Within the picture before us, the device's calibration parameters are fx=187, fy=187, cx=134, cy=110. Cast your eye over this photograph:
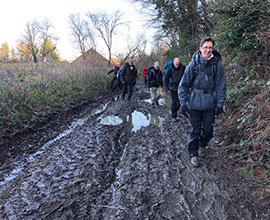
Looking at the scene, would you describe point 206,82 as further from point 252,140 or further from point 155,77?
point 155,77

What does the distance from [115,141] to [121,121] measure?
69.2 inches

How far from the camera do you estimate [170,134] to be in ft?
16.8

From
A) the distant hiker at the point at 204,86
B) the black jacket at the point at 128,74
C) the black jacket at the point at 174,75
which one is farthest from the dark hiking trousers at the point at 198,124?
the black jacket at the point at 128,74

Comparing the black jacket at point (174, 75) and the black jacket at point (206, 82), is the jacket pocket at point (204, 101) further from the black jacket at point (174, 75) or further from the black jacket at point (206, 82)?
the black jacket at point (174, 75)

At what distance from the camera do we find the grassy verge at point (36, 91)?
5.76 metres

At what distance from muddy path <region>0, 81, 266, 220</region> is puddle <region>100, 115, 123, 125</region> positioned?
1180 mm

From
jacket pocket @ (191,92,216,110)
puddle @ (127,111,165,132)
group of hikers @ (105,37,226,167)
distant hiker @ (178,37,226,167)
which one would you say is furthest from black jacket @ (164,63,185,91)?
jacket pocket @ (191,92,216,110)

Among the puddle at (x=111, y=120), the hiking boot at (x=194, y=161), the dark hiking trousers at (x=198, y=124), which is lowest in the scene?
the hiking boot at (x=194, y=161)

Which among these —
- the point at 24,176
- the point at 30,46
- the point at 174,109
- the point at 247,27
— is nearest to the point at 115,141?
the point at 24,176

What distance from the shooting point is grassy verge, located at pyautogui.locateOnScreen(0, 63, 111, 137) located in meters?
5.76

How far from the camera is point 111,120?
6.68 meters

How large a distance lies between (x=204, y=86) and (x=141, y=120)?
3.73m

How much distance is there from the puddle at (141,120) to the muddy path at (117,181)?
96cm

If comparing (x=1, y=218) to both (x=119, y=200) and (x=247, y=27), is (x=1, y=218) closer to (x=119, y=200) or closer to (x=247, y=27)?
(x=119, y=200)
